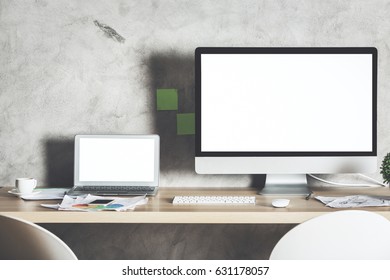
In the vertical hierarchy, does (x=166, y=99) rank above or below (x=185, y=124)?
above

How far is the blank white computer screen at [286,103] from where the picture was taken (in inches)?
69.1

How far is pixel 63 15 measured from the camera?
1971mm

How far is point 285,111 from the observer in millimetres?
1762

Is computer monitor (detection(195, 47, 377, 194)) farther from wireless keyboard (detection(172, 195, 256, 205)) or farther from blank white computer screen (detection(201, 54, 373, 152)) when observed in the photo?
wireless keyboard (detection(172, 195, 256, 205))

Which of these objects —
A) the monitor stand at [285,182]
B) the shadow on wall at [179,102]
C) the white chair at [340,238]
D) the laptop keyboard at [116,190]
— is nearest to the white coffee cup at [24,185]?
the laptop keyboard at [116,190]

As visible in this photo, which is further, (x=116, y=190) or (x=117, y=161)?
(x=117, y=161)

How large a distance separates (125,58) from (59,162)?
0.52 metres

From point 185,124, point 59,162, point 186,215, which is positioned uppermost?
point 185,124

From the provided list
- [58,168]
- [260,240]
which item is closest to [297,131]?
[260,240]

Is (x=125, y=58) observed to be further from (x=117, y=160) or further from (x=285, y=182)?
(x=285, y=182)

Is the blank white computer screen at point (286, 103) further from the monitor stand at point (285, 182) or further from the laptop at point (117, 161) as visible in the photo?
the laptop at point (117, 161)

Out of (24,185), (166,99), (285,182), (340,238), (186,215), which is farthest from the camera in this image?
(166,99)

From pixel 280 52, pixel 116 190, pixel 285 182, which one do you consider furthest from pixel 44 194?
pixel 280 52

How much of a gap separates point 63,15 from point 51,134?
50 cm
